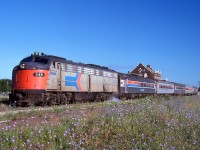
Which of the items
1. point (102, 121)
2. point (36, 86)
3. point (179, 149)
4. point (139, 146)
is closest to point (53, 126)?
point (102, 121)

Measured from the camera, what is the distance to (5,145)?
20.1ft

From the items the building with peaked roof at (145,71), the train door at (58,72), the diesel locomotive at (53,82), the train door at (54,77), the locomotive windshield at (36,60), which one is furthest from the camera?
the building with peaked roof at (145,71)

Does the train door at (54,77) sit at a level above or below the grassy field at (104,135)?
above

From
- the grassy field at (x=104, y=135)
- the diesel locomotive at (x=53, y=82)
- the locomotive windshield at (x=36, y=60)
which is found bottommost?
the grassy field at (x=104, y=135)

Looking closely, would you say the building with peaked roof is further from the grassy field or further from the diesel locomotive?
the grassy field

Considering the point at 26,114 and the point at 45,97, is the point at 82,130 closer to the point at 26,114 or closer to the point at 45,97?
the point at 26,114

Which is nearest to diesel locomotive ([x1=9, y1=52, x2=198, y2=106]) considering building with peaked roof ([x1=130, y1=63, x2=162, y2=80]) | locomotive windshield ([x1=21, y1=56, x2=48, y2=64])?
locomotive windshield ([x1=21, y1=56, x2=48, y2=64])

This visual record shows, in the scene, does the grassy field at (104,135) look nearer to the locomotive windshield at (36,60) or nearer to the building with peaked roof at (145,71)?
the locomotive windshield at (36,60)

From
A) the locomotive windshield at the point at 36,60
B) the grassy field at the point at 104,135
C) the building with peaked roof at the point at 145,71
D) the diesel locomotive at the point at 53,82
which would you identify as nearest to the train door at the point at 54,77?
the diesel locomotive at the point at 53,82

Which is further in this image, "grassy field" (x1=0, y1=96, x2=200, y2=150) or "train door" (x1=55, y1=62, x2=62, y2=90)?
"train door" (x1=55, y1=62, x2=62, y2=90)

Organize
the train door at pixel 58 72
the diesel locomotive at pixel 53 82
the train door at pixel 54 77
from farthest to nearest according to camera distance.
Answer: the train door at pixel 58 72 → the train door at pixel 54 77 → the diesel locomotive at pixel 53 82

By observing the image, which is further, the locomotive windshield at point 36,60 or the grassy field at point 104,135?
the locomotive windshield at point 36,60

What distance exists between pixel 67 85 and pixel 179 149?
15111mm

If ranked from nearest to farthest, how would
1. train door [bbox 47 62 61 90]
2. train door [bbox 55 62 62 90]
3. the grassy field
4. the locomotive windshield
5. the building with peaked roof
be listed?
the grassy field → train door [bbox 47 62 61 90] → the locomotive windshield → train door [bbox 55 62 62 90] → the building with peaked roof
